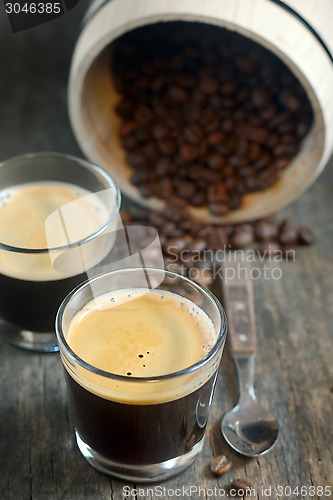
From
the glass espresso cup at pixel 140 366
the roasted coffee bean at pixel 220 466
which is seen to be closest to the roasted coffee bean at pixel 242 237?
the glass espresso cup at pixel 140 366

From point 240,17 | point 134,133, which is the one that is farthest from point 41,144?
point 240,17

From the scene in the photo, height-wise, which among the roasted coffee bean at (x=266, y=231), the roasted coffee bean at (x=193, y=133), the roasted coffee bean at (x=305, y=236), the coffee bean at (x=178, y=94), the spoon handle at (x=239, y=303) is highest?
the coffee bean at (x=178, y=94)

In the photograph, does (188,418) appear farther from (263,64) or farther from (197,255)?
(263,64)

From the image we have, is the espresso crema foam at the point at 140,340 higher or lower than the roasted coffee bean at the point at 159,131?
higher

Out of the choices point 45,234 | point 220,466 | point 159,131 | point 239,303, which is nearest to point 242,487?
point 220,466

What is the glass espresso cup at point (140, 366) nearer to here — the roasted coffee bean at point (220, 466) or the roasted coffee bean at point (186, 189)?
the roasted coffee bean at point (220, 466)

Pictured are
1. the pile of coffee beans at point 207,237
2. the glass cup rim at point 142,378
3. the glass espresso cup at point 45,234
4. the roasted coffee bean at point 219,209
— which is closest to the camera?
the glass cup rim at point 142,378
